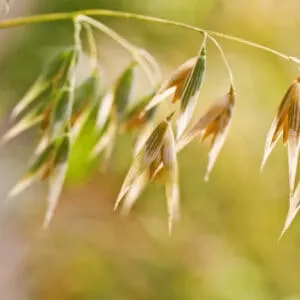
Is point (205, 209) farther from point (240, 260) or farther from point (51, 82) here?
point (51, 82)

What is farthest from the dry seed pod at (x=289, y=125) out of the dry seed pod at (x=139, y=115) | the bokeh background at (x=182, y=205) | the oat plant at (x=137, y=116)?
the bokeh background at (x=182, y=205)

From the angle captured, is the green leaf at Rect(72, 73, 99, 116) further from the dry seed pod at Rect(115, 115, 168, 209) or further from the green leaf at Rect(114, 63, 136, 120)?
the dry seed pod at Rect(115, 115, 168, 209)

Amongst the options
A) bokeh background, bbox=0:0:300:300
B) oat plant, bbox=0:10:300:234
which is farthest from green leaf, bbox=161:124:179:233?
bokeh background, bbox=0:0:300:300

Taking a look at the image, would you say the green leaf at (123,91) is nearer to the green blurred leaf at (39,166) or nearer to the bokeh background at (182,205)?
the green blurred leaf at (39,166)

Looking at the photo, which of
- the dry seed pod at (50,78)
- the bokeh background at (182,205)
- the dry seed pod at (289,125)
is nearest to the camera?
the dry seed pod at (289,125)

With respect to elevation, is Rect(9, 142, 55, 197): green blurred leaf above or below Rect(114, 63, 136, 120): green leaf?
below

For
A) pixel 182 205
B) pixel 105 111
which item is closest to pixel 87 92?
pixel 105 111

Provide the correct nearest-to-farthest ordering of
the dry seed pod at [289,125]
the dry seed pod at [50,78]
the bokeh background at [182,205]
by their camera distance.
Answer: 1. the dry seed pod at [289,125]
2. the dry seed pod at [50,78]
3. the bokeh background at [182,205]
